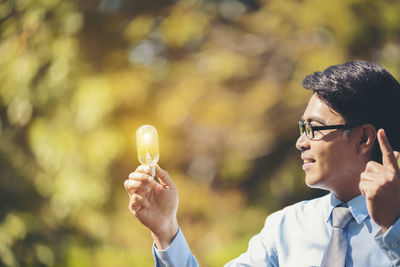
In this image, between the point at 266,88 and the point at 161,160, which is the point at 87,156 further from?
the point at 266,88

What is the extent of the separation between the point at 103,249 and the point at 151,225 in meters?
2.94

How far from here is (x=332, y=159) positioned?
1631 millimetres

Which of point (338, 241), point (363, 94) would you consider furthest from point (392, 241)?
point (363, 94)

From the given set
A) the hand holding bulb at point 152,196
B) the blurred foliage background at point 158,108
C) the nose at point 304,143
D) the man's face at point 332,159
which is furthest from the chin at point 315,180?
the blurred foliage background at point 158,108

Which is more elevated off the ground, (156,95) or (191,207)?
(156,95)

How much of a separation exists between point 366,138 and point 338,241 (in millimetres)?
359

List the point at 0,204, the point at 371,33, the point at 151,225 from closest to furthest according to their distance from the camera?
the point at 151,225, the point at 371,33, the point at 0,204

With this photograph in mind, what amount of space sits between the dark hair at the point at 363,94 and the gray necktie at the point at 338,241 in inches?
8.8

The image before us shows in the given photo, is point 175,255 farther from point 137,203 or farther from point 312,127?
point 312,127

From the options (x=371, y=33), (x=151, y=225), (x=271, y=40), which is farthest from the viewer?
(x=271, y=40)

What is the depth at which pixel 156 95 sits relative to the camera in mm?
4410

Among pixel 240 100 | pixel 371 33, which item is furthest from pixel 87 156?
Result: pixel 371 33

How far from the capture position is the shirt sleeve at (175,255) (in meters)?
1.67

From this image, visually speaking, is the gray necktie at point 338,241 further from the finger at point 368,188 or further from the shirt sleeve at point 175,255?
the shirt sleeve at point 175,255
